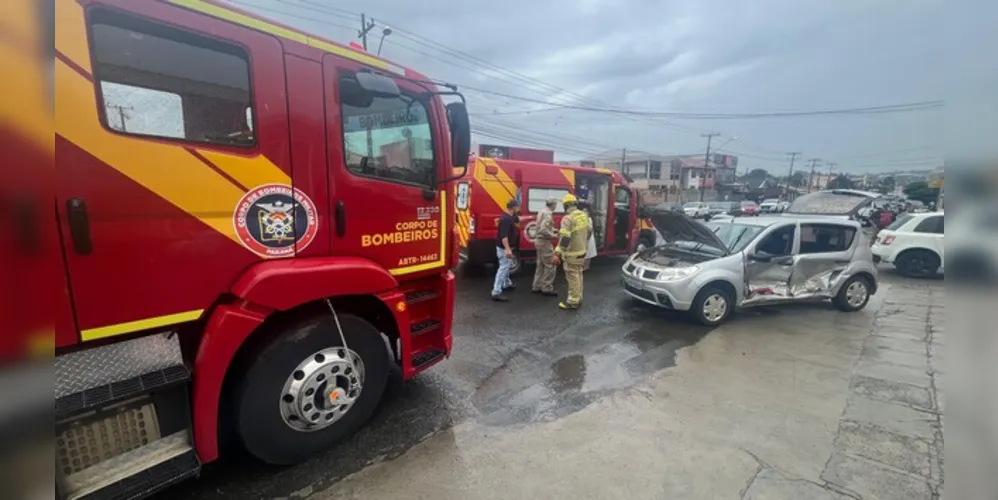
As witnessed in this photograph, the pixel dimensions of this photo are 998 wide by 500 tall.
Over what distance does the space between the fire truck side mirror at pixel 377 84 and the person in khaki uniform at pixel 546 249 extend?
4334mm

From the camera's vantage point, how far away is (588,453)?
304cm

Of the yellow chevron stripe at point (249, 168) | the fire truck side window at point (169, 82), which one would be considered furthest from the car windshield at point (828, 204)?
the fire truck side window at point (169, 82)

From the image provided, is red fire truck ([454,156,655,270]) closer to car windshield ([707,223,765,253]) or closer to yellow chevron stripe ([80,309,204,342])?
car windshield ([707,223,765,253])

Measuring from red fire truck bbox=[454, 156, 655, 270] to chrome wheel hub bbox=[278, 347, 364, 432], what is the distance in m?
4.35

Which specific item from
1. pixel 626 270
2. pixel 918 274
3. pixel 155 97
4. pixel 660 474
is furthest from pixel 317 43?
pixel 918 274

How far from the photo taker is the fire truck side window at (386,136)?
9.56 ft

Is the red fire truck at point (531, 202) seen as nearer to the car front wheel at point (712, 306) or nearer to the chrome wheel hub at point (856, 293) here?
the car front wheel at point (712, 306)

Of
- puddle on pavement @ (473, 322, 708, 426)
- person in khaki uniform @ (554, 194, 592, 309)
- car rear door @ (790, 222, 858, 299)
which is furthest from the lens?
person in khaki uniform @ (554, 194, 592, 309)

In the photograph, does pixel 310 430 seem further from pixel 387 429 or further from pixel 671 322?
pixel 671 322

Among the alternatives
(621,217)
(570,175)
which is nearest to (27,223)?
(570,175)

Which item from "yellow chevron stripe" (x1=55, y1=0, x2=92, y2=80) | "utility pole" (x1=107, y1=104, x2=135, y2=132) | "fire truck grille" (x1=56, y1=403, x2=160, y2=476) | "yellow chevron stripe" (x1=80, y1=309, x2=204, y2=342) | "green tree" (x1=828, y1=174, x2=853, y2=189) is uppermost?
"green tree" (x1=828, y1=174, x2=853, y2=189)

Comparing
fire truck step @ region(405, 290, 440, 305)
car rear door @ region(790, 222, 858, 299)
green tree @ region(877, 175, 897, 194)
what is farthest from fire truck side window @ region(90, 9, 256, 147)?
car rear door @ region(790, 222, 858, 299)

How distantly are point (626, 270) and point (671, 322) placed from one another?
1.00 meters

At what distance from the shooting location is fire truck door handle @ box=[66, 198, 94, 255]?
189cm
